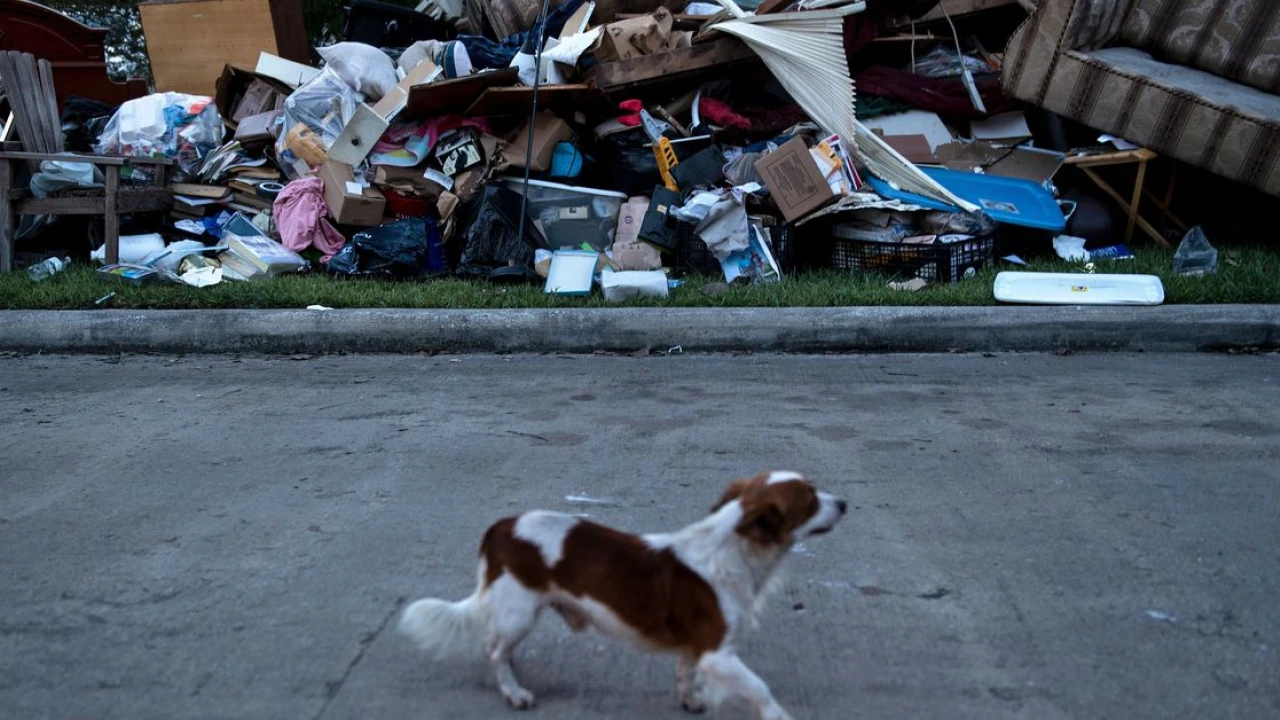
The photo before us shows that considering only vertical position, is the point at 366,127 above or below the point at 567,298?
above

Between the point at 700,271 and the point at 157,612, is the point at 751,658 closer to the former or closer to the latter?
the point at 157,612

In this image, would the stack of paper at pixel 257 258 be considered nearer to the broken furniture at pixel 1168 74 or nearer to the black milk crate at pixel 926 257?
the black milk crate at pixel 926 257

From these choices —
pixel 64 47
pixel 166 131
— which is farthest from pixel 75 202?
pixel 64 47

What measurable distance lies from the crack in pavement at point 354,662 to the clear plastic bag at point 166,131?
7.71 m

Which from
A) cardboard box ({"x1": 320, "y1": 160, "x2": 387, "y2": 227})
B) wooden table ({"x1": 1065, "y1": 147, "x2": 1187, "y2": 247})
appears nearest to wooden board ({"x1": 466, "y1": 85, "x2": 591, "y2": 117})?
cardboard box ({"x1": 320, "y1": 160, "x2": 387, "y2": 227})

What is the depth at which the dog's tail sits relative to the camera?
2.89 m

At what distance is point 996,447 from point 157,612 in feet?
10.7

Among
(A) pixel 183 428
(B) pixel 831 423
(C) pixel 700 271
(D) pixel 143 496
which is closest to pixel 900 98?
(C) pixel 700 271

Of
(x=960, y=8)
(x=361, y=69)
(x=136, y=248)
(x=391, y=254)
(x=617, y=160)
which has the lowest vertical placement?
(x=136, y=248)

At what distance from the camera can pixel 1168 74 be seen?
8.95m

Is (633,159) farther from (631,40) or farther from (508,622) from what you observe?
(508,622)

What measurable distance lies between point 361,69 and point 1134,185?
631cm

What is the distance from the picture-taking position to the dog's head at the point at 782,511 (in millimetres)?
2646

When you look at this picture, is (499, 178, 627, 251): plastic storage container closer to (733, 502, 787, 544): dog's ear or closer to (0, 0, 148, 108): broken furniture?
(0, 0, 148, 108): broken furniture
